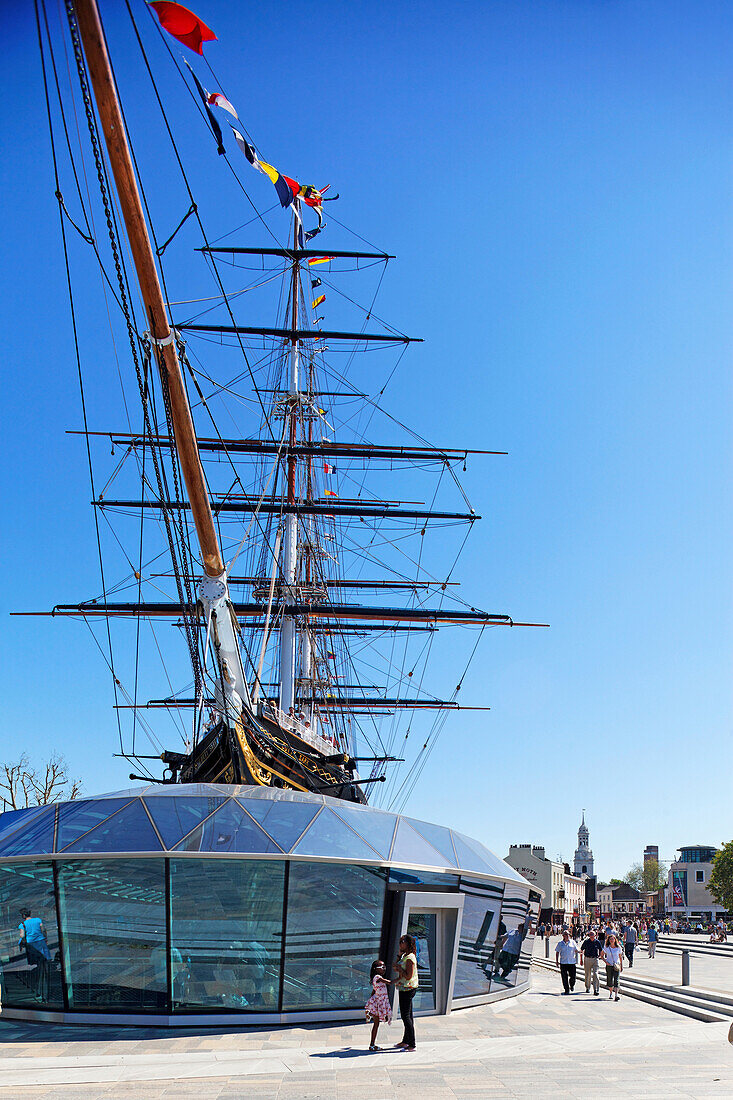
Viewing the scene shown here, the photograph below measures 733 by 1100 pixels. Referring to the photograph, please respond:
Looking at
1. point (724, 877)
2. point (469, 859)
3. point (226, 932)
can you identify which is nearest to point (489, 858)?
point (469, 859)

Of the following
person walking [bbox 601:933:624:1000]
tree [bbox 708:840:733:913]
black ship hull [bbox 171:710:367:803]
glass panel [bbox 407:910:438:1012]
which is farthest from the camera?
tree [bbox 708:840:733:913]

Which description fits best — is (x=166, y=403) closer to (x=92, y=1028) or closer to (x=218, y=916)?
(x=218, y=916)

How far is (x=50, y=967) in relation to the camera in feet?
42.5

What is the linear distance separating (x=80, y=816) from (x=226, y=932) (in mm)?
3034

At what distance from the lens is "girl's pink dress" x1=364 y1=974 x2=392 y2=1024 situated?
1101 cm

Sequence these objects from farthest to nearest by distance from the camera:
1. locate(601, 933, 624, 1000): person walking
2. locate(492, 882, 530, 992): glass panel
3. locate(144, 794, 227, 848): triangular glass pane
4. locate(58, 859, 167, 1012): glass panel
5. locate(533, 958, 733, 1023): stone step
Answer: locate(601, 933, 624, 1000): person walking
locate(492, 882, 530, 992): glass panel
locate(533, 958, 733, 1023): stone step
locate(144, 794, 227, 848): triangular glass pane
locate(58, 859, 167, 1012): glass panel

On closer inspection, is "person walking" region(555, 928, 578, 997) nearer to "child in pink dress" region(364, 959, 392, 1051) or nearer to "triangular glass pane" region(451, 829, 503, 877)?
"triangular glass pane" region(451, 829, 503, 877)

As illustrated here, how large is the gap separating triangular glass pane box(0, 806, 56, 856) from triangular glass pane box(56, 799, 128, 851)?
0.14m

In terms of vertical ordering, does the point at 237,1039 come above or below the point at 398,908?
below

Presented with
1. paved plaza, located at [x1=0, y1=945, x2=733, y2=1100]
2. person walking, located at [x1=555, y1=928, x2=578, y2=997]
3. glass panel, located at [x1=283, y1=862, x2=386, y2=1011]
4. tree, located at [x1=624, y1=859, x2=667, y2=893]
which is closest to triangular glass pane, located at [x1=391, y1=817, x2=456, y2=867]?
glass panel, located at [x1=283, y1=862, x2=386, y2=1011]

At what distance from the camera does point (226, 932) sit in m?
12.9

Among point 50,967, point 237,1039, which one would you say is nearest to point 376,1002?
point 237,1039

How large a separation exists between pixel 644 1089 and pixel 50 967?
8.57 meters

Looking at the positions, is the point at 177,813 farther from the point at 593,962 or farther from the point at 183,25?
the point at 593,962
